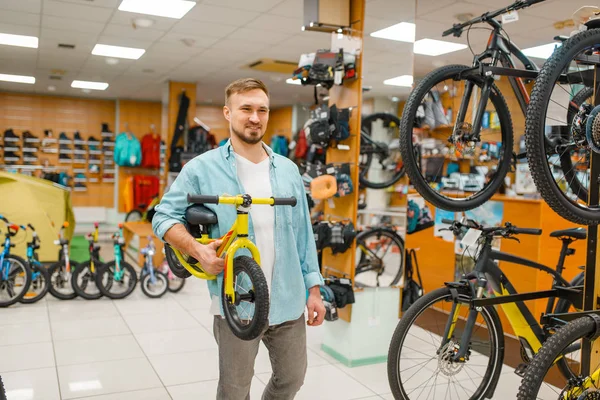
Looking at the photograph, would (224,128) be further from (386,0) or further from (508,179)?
(386,0)

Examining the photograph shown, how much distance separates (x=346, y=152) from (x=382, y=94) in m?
0.91

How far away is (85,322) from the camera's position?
5039mm

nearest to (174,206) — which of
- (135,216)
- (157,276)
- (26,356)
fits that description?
(26,356)

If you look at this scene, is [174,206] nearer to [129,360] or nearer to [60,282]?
[129,360]

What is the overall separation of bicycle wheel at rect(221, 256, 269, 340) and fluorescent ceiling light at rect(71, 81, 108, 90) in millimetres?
9825

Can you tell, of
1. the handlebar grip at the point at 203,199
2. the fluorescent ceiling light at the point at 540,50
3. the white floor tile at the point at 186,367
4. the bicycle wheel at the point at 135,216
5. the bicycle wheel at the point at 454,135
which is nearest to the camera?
the handlebar grip at the point at 203,199

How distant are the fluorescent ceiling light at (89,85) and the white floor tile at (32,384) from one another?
813 cm

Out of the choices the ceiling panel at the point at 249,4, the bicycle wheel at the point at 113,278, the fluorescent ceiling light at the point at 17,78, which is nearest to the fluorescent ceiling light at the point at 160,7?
the ceiling panel at the point at 249,4

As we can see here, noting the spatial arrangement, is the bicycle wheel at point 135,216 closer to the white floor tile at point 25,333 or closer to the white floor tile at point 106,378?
the white floor tile at point 25,333

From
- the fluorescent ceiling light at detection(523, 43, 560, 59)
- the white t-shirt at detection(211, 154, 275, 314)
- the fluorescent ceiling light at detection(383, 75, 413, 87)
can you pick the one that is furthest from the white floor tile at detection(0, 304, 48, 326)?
the fluorescent ceiling light at detection(523, 43, 560, 59)

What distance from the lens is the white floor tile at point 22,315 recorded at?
498 cm

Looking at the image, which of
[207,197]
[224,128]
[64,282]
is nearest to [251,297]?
[207,197]

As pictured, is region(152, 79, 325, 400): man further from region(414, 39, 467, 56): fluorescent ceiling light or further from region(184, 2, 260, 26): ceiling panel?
region(414, 39, 467, 56): fluorescent ceiling light

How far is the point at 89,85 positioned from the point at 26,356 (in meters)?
8.19
